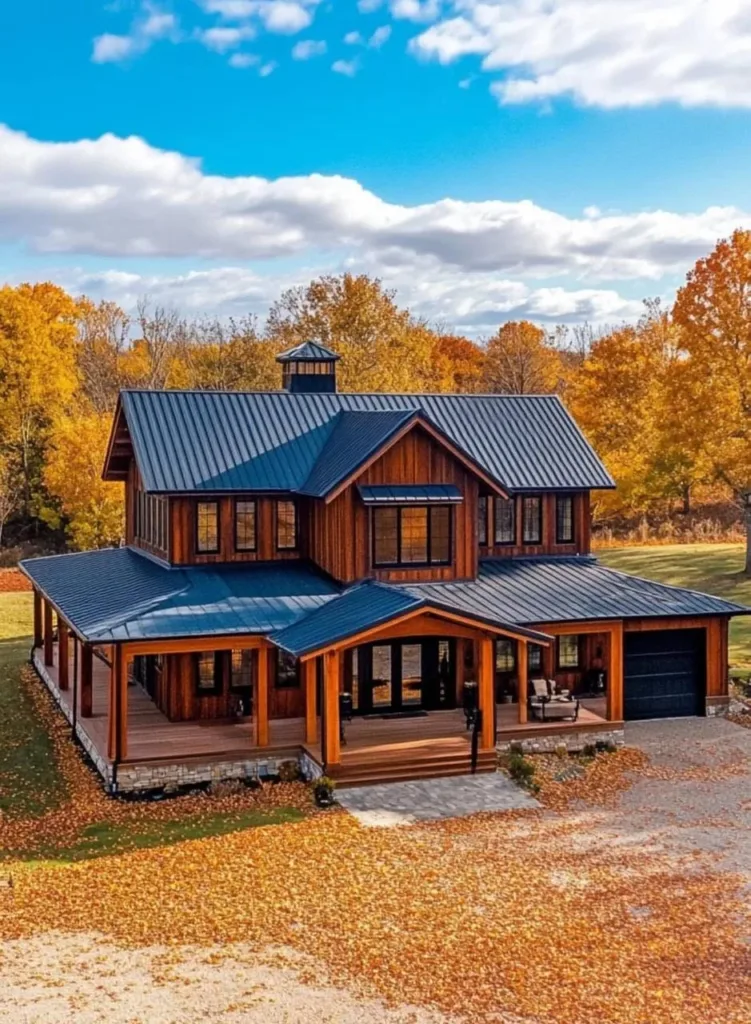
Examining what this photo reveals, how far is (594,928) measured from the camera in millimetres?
12984

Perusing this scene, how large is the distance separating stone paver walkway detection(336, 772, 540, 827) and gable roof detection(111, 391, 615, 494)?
7348mm

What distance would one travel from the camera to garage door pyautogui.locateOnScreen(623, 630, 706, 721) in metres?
23.5

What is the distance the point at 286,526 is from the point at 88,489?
1970 cm

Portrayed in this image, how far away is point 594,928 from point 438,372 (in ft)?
188

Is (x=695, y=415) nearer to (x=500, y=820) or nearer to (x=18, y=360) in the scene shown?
(x=500, y=820)

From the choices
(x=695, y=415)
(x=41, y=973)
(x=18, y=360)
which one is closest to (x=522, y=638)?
(x=41, y=973)

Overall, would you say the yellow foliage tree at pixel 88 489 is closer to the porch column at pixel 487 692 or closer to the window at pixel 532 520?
the window at pixel 532 520

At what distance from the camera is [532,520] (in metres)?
26.5

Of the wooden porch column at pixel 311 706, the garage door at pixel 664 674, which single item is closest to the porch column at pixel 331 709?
the wooden porch column at pixel 311 706

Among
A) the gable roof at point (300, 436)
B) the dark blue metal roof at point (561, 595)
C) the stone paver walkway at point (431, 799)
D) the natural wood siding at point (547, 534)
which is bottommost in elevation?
the stone paver walkway at point (431, 799)

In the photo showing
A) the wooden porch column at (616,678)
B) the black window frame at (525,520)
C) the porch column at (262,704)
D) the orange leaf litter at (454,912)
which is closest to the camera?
the orange leaf litter at (454,912)

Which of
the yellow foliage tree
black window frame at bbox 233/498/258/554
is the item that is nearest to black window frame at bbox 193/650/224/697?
black window frame at bbox 233/498/258/554

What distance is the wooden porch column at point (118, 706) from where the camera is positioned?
1857 centimetres

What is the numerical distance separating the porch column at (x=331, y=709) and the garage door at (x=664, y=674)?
25.6 ft
